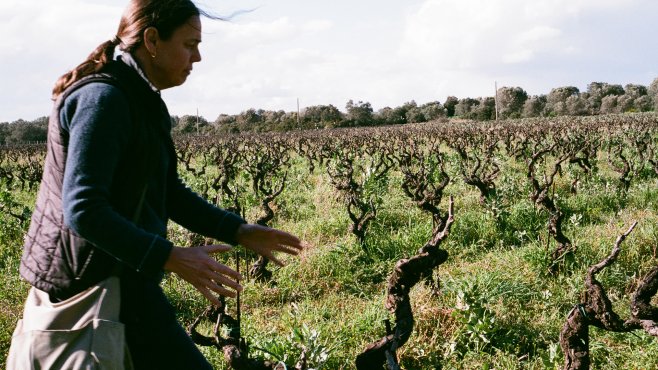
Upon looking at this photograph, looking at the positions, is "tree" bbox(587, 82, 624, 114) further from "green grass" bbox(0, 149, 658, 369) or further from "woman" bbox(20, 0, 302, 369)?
"woman" bbox(20, 0, 302, 369)

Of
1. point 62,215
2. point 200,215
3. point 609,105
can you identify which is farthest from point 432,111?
point 62,215

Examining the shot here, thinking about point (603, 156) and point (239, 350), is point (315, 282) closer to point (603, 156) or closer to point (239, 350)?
point (239, 350)

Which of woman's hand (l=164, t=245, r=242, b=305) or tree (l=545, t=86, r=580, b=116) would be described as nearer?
woman's hand (l=164, t=245, r=242, b=305)

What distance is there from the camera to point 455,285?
4.59 metres

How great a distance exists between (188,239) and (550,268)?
441 centimetres

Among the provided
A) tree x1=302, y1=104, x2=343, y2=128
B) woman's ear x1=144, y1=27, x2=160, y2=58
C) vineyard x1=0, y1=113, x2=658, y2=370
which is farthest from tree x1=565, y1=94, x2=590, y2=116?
woman's ear x1=144, y1=27, x2=160, y2=58

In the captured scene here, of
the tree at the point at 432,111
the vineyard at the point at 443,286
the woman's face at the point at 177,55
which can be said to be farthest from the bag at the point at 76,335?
the tree at the point at 432,111

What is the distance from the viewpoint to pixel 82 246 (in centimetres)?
140

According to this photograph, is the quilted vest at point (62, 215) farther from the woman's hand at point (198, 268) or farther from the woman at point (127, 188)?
the woman's hand at point (198, 268)

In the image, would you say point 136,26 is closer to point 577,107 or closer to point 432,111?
point 432,111

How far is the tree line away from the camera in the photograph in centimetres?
5056

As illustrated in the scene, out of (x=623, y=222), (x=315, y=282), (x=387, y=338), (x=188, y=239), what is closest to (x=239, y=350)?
(x=387, y=338)

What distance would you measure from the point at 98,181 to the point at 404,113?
5931 centimetres

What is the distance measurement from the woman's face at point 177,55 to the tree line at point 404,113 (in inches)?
1809
